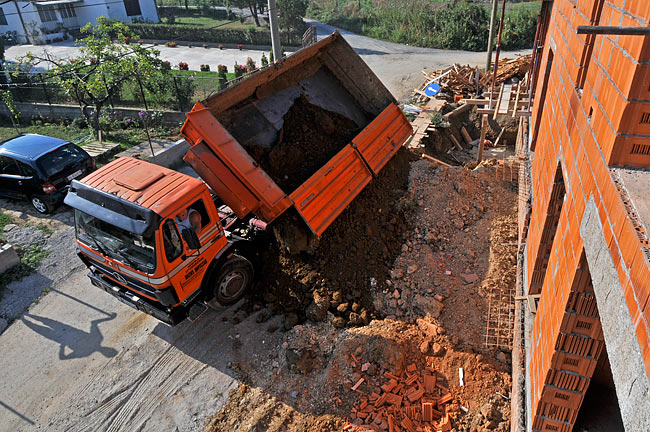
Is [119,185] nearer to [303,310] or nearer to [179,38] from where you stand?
[303,310]

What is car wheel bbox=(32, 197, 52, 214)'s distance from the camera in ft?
33.9

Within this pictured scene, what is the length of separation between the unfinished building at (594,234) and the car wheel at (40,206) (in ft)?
34.7

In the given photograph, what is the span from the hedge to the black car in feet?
71.2

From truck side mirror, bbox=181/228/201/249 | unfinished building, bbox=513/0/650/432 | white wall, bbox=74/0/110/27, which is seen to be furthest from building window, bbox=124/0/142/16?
unfinished building, bbox=513/0/650/432

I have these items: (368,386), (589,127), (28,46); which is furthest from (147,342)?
(28,46)

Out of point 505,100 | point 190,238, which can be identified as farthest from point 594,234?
point 505,100

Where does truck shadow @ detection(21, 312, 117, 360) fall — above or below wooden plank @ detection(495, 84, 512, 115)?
below

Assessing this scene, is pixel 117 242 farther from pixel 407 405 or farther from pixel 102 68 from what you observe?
pixel 102 68

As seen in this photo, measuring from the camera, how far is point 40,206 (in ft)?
34.2

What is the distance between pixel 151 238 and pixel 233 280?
5.74 ft

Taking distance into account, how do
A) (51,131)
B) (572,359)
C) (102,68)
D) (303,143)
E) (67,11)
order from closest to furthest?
(572,359), (303,143), (102,68), (51,131), (67,11)

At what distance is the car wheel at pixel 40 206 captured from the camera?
10.3 meters

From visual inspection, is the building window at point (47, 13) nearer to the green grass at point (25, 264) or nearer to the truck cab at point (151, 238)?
the green grass at point (25, 264)

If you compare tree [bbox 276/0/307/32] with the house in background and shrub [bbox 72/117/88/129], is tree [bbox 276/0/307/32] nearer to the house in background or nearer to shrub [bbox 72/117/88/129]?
the house in background
